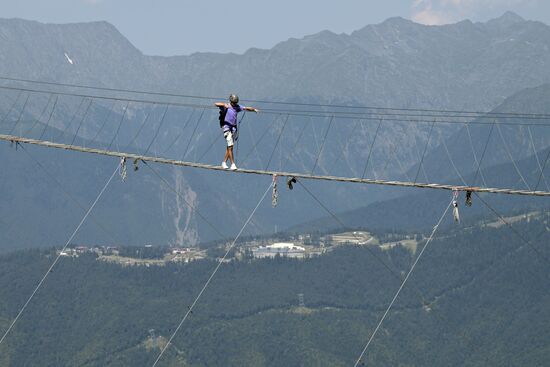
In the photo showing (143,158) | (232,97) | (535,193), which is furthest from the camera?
(143,158)

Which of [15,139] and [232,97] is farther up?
[232,97]

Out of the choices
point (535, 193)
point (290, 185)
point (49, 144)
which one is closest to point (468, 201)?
point (535, 193)

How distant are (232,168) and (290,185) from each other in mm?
4207

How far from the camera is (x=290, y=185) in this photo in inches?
Answer: 2475

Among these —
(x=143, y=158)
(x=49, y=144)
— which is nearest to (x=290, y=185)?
(x=143, y=158)

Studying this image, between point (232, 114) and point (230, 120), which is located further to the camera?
point (230, 120)

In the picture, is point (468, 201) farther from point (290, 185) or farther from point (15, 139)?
point (15, 139)

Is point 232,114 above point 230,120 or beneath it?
above

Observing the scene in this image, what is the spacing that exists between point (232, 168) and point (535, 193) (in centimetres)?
1505

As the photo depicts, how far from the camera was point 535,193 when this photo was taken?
6234cm

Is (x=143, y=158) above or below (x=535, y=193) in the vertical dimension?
below

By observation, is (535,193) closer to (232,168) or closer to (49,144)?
(232,168)

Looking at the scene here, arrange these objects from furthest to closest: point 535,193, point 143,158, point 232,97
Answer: point 143,158, point 535,193, point 232,97

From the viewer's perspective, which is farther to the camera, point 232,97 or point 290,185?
point 290,185
